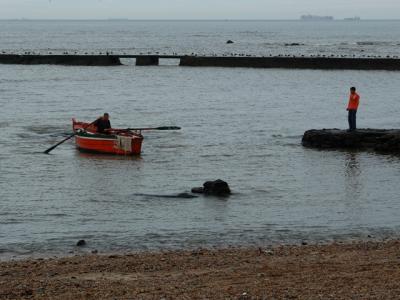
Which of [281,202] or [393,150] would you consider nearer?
[281,202]

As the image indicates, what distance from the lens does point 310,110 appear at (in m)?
51.3

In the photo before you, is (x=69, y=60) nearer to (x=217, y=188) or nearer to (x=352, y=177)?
(x=352, y=177)

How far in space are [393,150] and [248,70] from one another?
53.0 meters

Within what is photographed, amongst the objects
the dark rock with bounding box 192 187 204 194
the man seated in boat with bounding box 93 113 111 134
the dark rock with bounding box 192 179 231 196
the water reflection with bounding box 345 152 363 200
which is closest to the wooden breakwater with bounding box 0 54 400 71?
the water reflection with bounding box 345 152 363 200

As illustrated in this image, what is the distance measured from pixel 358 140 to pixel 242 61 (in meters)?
54.9

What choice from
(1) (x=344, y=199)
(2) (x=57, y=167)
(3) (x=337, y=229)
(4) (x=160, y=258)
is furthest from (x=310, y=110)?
(4) (x=160, y=258)

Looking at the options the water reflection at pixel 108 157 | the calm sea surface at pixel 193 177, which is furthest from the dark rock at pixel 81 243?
the water reflection at pixel 108 157

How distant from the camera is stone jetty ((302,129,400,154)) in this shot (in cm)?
3316

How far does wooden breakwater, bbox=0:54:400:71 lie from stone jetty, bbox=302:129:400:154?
49.3 metres

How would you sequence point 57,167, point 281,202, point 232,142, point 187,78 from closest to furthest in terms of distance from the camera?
1. point 281,202
2. point 57,167
3. point 232,142
4. point 187,78

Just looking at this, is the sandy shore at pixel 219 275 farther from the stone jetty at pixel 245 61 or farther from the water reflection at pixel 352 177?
the stone jetty at pixel 245 61

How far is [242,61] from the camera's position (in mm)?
88375

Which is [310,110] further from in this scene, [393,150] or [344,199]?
[344,199]

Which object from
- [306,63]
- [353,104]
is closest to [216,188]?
[353,104]
